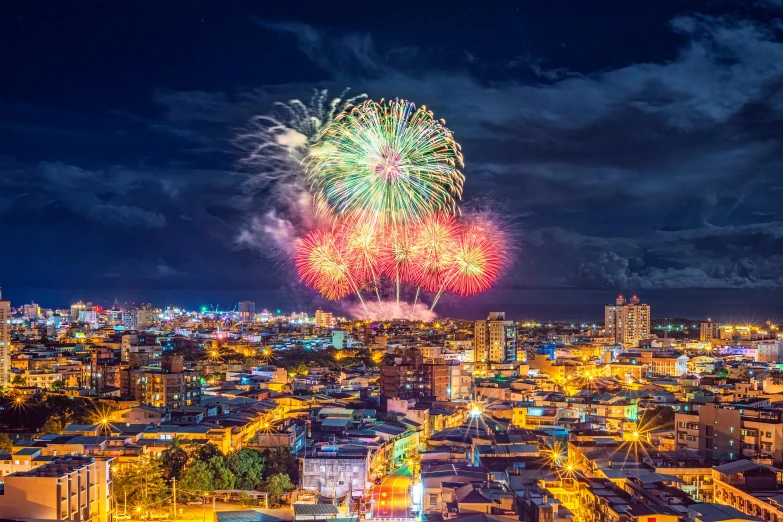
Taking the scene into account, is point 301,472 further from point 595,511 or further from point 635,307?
point 635,307

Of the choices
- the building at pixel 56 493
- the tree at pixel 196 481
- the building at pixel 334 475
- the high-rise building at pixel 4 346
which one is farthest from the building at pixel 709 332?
the building at pixel 56 493

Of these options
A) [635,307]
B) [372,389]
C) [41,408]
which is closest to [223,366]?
[372,389]

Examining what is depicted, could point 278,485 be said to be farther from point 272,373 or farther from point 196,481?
point 272,373

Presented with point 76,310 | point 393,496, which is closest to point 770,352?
point 393,496

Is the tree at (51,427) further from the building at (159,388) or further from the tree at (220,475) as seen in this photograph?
the tree at (220,475)

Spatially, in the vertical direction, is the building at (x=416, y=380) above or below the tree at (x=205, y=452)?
above

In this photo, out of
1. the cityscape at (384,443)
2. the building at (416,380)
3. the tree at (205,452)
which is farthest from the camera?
the building at (416,380)

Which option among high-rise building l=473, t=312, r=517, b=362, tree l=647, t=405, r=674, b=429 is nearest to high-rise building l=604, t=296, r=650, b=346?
high-rise building l=473, t=312, r=517, b=362
